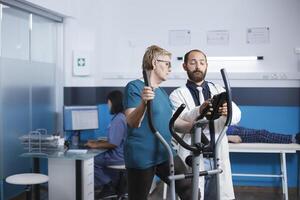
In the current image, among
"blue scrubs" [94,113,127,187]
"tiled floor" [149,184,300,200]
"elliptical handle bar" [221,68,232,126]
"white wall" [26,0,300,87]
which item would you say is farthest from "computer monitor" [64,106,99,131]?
"elliptical handle bar" [221,68,232,126]

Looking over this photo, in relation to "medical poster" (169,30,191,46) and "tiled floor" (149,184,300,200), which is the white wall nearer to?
"medical poster" (169,30,191,46)

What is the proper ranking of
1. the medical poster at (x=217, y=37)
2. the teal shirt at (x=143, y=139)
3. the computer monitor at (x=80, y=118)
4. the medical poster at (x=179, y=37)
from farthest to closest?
the medical poster at (x=179, y=37)
the medical poster at (x=217, y=37)
the computer monitor at (x=80, y=118)
the teal shirt at (x=143, y=139)

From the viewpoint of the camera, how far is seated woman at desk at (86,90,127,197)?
12.3 feet

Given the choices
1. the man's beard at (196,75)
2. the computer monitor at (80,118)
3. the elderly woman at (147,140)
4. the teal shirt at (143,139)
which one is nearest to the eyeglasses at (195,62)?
the man's beard at (196,75)

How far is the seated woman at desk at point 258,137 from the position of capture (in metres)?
4.34

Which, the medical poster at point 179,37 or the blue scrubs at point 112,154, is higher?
the medical poster at point 179,37

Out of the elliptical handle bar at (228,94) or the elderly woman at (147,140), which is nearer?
the elliptical handle bar at (228,94)

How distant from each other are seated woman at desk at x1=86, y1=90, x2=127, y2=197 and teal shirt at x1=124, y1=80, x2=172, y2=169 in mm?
1439

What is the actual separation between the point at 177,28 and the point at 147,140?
2999 mm

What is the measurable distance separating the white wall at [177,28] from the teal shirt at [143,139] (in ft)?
8.24

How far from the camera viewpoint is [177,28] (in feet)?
16.2

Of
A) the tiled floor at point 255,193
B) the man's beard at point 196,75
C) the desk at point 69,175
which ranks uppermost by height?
the man's beard at point 196,75

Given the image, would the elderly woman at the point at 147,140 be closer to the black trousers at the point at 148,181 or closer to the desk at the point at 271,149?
the black trousers at the point at 148,181

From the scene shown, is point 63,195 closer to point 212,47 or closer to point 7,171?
point 7,171
